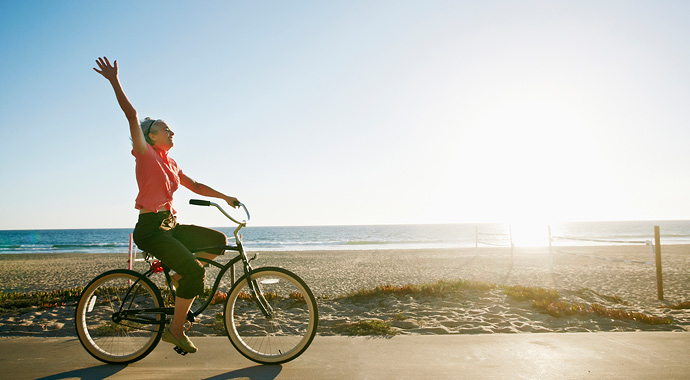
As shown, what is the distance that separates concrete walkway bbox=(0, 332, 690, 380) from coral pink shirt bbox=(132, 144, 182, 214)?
1327mm

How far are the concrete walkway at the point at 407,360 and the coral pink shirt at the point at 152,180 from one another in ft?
4.35

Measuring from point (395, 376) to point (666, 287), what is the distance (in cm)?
1065

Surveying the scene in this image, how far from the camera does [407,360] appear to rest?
134 inches

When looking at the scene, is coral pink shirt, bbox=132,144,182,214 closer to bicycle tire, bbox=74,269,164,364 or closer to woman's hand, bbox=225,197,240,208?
woman's hand, bbox=225,197,240,208

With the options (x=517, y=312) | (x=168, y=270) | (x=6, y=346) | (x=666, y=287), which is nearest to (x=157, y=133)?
(x=168, y=270)

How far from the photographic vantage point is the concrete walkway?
121 inches

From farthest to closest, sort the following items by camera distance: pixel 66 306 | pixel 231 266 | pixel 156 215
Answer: pixel 66 306
pixel 231 266
pixel 156 215

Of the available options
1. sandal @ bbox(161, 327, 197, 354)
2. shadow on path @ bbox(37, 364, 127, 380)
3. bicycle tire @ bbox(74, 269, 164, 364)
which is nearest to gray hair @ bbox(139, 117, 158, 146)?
bicycle tire @ bbox(74, 269, 164, 364)

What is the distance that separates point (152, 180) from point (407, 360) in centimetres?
254

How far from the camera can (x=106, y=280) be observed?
3586mm

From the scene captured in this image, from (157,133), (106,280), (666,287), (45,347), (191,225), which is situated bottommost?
(666,287)

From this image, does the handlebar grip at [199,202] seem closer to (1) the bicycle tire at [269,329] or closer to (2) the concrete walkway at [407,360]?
(1) the bicycle tire at [269,329]

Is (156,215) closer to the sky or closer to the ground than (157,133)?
closer to the ground

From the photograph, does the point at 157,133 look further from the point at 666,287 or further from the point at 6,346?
the point at 666,287
